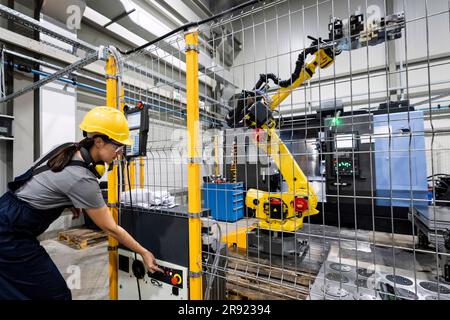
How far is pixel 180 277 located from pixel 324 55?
189cm

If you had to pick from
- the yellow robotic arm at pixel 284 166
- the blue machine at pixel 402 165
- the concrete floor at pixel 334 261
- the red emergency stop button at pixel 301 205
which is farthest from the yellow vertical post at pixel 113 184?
the blue machine at pixel 402 165

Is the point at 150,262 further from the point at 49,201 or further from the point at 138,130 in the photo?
the point at 138,130

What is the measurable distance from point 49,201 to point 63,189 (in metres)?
0.15

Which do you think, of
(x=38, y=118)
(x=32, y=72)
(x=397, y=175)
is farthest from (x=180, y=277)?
(x=32, y=72)

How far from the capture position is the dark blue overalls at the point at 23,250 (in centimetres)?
124

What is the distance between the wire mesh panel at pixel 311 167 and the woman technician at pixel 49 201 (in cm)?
35

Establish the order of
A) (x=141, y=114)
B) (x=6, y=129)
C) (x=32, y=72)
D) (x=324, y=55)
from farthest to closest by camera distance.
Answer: (x=32, y=72) → (x=6, y=129) → (x=324, y=55) → (x=141, y=114)

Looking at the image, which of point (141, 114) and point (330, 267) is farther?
point (330, 267)

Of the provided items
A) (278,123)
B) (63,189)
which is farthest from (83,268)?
(278,123)

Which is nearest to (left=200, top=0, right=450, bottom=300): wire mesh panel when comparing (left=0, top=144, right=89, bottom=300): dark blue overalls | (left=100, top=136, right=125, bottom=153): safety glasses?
(left=100, top=136, right=125, bottom=153): safety glasses

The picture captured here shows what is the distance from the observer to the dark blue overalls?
1.24 metres

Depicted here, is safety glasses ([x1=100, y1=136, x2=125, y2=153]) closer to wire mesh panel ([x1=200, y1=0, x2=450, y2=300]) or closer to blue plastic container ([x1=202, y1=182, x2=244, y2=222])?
wire mesh panel ([x1=200, y1=0, x2=450, y2=300])

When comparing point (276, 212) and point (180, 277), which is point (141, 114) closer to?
point (180, 277)
